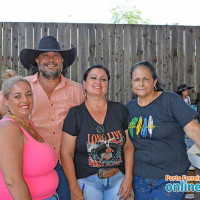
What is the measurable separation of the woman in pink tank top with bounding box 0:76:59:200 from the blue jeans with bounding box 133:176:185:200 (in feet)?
2.44

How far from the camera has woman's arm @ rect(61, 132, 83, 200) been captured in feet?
7.42

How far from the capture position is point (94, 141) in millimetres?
2264

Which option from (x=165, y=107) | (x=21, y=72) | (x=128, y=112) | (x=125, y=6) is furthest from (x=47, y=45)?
(x=125, y=6)

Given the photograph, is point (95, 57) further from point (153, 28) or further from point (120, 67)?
point (153, 28)

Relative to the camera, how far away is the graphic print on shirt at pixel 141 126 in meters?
2.24

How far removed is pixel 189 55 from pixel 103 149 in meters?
4.30

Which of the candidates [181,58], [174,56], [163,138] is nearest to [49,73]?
[163,138]

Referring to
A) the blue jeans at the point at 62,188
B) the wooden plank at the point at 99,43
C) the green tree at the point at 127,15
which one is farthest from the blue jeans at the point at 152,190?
the green tree at the point at 127,15

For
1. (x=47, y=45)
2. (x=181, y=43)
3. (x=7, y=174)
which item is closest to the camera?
(x=7, y=174)

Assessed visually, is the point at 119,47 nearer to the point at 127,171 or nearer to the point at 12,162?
the point at 127,171

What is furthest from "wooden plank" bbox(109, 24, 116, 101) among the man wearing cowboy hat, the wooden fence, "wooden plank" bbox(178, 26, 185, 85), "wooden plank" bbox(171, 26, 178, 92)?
the man wearing cowboy hat

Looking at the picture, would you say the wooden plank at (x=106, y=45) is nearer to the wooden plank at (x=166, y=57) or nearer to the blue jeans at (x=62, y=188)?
the wooden plank at (x=166, y=57)

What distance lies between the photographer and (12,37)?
5.33 m

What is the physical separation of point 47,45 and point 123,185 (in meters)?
1.71
